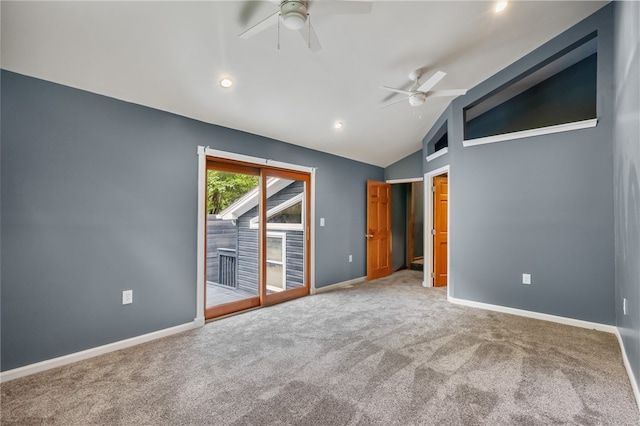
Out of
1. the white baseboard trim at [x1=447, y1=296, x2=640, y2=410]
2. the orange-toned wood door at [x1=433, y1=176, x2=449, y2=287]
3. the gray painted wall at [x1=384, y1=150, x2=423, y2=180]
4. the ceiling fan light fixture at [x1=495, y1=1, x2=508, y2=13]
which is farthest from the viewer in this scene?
the gray painted wall at [x1=384, y1=150, x2=423, y2=180]

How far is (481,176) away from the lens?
3963 mm

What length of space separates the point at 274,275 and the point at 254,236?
68 cm

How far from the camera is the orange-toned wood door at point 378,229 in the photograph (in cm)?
583

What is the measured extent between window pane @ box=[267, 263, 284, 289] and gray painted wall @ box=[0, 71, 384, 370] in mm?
1210

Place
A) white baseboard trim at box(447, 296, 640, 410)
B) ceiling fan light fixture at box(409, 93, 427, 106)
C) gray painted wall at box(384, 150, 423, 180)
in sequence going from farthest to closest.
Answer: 1. gray painted wall at box(384, 150, 423, 180)
2. ceiling fan light fixture at box(409, 93, 427, 106)
3. white baseboard trim at box(447, 296, 640, 410)

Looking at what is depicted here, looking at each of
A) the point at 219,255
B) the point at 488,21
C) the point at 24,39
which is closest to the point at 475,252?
the point at 488,21

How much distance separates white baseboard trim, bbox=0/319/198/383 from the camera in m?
2.26

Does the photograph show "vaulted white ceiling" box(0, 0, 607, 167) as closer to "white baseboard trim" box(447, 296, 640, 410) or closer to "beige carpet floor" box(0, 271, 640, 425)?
"beige carpet floor" box(0, 271, 640, 425)

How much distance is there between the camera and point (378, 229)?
6043mm

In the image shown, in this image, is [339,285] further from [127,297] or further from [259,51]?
[259,51]

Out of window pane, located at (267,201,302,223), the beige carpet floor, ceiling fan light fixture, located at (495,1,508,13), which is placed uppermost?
ceiling fan light fixture, located at (495,1,508,13)

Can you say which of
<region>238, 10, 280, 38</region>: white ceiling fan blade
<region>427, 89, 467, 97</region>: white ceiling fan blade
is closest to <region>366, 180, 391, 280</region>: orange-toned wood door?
<region>427, 89, 467, 97</region>: white ceiling fan blade

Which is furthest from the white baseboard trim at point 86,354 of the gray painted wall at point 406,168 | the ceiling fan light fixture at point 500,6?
the gray painted wall at point 406,168

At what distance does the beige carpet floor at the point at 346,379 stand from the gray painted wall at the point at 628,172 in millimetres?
421
